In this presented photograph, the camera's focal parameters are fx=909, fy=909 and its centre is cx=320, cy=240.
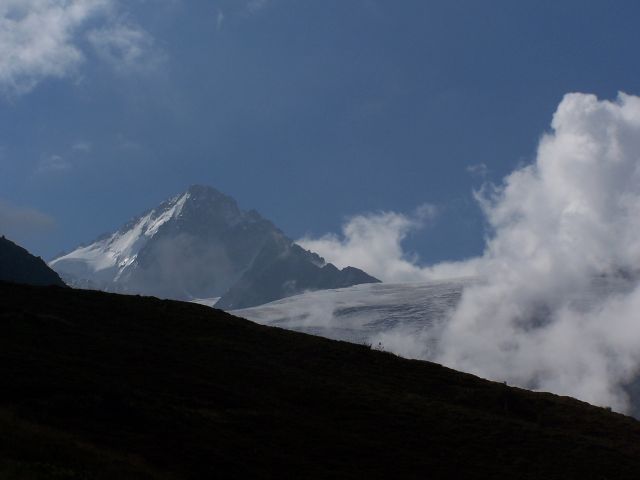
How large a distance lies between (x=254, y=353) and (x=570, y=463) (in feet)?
70.6

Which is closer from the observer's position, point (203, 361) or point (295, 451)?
point (295, 451)

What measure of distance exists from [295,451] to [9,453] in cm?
1463

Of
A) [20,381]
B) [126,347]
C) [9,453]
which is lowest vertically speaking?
[9,453]

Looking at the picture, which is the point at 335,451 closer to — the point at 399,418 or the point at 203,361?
the point at 399,418

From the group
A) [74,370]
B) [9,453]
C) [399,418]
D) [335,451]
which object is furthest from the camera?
[399,418]

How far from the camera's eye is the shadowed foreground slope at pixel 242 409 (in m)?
36.5

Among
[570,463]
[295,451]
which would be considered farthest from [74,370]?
[570,463]

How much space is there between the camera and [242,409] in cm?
4562

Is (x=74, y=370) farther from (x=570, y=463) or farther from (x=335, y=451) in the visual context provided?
(x=570, y=463)

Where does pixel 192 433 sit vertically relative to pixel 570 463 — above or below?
below

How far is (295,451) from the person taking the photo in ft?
135

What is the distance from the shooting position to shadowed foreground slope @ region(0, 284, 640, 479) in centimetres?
3653

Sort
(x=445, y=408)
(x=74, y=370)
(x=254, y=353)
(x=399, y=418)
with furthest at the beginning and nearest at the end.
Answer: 1. (x=254, y=353)
2. (x=445, y=408)
3. (x=399, y=418)
4. (x=74, y=370)

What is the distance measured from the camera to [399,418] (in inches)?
1934
